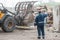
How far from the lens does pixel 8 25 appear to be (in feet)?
59.9

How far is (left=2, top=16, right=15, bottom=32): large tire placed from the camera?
707 inches

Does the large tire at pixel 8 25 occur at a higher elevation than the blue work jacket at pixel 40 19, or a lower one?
lower

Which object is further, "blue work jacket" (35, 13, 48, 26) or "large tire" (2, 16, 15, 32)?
"large tire" (2, 16, 15, 32)

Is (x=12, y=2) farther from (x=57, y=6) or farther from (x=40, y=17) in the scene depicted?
(x=40, y=17)

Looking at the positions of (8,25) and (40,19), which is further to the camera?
(8,25)

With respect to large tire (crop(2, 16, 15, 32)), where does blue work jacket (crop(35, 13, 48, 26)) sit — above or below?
above

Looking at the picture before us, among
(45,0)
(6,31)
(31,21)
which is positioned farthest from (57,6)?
(45,0)

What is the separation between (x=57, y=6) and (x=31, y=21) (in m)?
2.25

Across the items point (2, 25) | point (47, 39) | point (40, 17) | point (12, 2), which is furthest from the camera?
point (12, 2)

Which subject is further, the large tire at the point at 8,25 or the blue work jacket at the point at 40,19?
the large tire at the point at 8,25

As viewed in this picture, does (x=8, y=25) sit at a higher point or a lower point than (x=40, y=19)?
lower

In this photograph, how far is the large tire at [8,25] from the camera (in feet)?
58.9

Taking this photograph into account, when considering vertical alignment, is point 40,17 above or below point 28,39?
above

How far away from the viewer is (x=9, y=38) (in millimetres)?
15242
